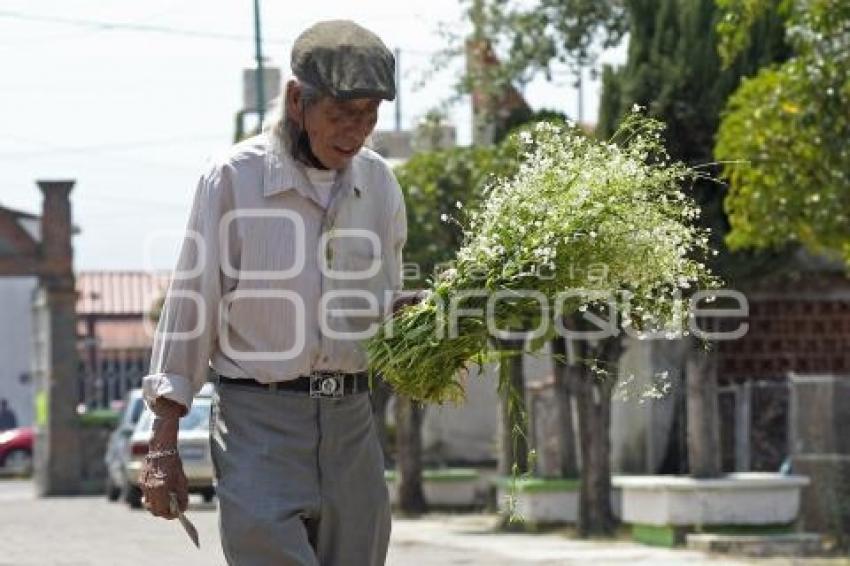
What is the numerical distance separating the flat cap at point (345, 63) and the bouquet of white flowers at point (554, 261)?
49cm

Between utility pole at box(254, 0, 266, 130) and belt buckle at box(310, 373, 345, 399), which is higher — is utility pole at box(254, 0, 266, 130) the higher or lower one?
the higher one

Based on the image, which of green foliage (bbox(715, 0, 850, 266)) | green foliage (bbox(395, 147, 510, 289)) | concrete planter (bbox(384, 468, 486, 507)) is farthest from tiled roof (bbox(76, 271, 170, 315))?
green foliage (bbox(715, 0, 850, 266))

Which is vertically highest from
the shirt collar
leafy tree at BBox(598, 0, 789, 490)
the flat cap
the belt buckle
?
leafy tree at BBox(598, 0, 789, 490)

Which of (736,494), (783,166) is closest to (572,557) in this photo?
(736,494)

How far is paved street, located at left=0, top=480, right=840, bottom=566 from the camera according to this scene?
17.7 m

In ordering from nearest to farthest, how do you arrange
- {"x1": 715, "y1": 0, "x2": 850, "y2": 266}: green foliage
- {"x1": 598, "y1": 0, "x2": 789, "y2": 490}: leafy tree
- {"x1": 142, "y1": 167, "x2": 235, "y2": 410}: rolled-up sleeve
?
{"x1": 142, "y1": 167, "x2": 235, "y2": 410}: rolled-up sleeve, {"x1": 715, "y1": 0, "x2": 850, "y2": 266}: green foliage, {"x1": 598, "y1": 0, "x2": 789, "y2": 490}: leafy tree

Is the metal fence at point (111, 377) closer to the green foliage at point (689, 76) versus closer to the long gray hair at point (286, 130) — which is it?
the green foliage at point (689, 76)

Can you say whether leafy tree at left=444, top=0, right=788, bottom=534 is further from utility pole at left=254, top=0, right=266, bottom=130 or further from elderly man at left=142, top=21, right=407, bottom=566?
elderly man at left=142, top=21, right=407, bottom=566

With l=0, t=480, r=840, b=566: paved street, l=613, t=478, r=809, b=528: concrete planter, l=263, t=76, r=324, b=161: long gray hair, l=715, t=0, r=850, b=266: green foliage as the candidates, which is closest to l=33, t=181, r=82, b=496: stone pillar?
l=0, t=480, r=840, b=566: paved street

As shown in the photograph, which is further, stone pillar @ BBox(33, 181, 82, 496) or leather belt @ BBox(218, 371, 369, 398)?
stone pillar @ BBox(33, 181, 82, 496)

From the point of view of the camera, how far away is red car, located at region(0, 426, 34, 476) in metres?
49.5

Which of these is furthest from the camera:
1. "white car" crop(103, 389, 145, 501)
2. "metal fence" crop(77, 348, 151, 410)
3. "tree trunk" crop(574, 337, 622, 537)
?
"metal fence" crop(77, 348, 151, 410)

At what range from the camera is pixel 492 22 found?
2677 centimetres

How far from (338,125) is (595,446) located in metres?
16.0
